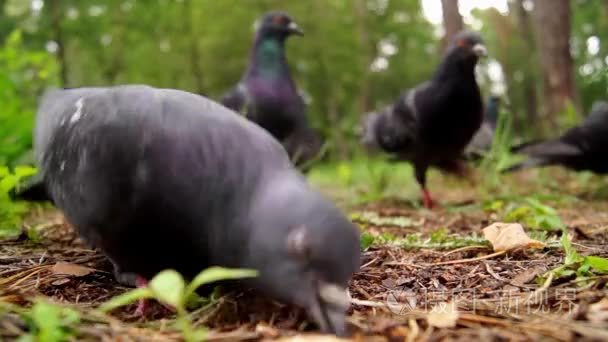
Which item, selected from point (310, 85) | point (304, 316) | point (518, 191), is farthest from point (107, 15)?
point (310, 85)

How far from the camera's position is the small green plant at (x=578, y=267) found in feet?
6.56

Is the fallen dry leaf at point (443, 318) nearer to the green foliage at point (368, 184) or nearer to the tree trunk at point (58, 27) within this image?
the green foliage at point (368, 184)

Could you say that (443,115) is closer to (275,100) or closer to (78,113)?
(275,100)

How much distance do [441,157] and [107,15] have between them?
7.32 metres

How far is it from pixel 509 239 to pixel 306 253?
4.79 feet

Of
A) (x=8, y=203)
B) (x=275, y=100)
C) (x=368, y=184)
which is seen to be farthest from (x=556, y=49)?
(x=8, y=203)

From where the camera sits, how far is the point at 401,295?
7.14 feet

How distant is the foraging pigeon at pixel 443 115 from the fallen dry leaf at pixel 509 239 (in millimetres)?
2816

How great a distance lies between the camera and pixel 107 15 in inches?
427

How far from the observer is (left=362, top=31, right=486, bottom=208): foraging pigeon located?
553cm

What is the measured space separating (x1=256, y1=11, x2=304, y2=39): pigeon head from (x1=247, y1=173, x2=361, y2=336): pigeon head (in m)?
5.21

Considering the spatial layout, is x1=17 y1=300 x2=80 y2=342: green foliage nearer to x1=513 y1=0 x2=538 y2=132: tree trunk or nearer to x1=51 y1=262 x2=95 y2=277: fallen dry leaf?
x1=51 y1=262 x2=95 y2=277: fallen dry leaf

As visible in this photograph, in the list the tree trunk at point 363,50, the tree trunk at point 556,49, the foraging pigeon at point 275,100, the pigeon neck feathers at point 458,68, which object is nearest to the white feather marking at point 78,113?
the foraging pigeon at point 275,100

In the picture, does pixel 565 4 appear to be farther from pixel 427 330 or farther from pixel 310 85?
pixel 310 85
